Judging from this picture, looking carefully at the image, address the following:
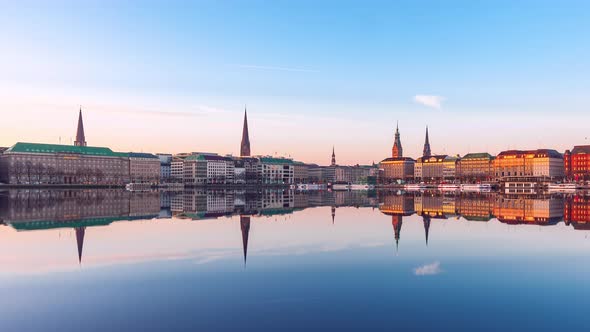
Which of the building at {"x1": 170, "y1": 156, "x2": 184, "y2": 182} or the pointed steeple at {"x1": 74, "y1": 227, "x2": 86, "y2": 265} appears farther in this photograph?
the building at {"x1": 170, "y1": 156, "x2": 184, "y2": 182}

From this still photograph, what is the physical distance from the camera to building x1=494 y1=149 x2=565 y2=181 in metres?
128

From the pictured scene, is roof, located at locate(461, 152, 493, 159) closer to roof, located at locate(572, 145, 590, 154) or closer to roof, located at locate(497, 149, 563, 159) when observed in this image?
roof, located at locate(497, 149, 563, 159)

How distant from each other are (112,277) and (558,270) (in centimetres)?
1126

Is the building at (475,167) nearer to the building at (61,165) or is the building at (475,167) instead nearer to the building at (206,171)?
the building at (206,171)

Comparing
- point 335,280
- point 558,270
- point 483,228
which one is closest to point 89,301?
point 335,280

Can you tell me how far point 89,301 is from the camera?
32.0 ft

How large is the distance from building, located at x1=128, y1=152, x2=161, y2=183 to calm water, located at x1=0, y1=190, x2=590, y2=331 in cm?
11544

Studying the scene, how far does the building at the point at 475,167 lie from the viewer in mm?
142000

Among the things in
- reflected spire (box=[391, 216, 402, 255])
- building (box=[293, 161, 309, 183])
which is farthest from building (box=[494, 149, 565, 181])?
reflected spire (box=[391, 216, 402, 255])

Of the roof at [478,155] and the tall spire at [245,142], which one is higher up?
the tall spire at [245,142]

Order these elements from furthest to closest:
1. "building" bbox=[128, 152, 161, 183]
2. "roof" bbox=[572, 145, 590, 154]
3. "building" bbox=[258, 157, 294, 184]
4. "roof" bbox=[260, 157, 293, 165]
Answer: "roof" bbox=[260, 157, 293, 165], "building" bbox=[258, 157, 294, 184], "building" bbox=[128, 152, 161, 183], "roof" bbox=[572, 145, 590, 154]

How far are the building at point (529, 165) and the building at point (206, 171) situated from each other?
7622cm

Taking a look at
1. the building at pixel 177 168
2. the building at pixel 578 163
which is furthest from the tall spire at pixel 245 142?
the building at pixel 578 163

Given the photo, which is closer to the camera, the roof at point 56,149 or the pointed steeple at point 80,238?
the pointed steeple at point 80,238
